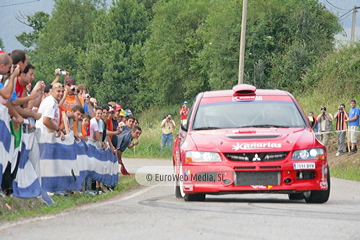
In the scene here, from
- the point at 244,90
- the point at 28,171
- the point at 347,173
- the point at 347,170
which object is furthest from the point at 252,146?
the point at 347,170

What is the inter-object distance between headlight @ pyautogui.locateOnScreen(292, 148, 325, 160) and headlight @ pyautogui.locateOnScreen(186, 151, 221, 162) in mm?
1057

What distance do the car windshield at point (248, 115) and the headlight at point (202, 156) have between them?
2.72 feet

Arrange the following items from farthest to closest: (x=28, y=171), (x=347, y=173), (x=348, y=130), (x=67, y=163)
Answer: (x=348, y=130), (x=347, y=173), (x=67, y=163), (x=28, y=171)

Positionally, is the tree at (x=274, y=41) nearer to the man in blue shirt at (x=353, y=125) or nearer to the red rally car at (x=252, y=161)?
the man in blue shirt at (x=353, y=125)

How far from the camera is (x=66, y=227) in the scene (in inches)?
294

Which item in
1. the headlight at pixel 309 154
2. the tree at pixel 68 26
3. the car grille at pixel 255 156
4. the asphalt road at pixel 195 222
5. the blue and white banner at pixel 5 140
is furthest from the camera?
the tree at pixel 68 26

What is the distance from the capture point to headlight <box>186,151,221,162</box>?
10.6 meters

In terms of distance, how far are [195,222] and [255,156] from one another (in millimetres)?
2758

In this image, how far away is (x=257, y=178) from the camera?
10555 millimetres

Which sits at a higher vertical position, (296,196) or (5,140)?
(5,140)

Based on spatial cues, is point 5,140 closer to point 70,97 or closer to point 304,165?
point 304,165

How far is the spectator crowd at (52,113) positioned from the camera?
381 inches

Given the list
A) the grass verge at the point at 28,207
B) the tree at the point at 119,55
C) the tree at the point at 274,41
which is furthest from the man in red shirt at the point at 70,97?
the tree at the point at 119,55

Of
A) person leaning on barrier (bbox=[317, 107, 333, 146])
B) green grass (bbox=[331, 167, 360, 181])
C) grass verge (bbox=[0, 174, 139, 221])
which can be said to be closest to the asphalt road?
grass verge (bbox=[0, 174, 139, 221])
